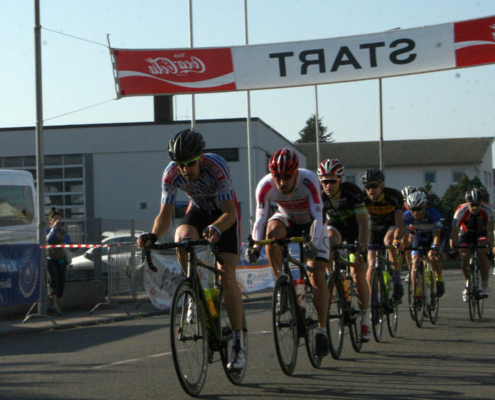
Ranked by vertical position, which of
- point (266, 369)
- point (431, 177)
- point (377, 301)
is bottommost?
point (266, 369)

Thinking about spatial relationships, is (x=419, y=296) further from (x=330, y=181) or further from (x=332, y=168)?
(x=332, y=168)

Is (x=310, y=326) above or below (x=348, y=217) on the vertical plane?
below

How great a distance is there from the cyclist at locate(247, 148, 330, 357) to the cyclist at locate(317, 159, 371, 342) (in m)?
0.84

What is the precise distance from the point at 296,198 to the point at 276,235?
385mm

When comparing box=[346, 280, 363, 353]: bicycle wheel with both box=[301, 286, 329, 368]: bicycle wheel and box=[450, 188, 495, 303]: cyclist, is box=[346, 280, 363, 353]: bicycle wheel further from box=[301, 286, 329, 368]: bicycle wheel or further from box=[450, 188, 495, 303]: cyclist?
box=[450, 188, 495, 303]: cyclist

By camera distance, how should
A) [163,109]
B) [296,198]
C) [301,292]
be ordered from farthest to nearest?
[163,109] → [296,198] → [301,292]

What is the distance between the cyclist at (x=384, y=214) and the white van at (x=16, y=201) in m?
11.4

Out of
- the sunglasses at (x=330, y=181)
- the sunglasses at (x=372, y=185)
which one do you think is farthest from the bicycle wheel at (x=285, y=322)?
the sunglasses at (x=372, y=185)

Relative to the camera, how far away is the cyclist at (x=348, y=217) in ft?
25.6

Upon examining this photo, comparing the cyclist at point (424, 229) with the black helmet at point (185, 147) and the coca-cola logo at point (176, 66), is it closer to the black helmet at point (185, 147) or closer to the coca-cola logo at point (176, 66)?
the black helmet at point (185, 147)

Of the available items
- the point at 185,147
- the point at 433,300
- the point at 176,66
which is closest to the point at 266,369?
the point at 185,147

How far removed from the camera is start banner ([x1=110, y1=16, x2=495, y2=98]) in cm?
1862

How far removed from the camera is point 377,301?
344 inches

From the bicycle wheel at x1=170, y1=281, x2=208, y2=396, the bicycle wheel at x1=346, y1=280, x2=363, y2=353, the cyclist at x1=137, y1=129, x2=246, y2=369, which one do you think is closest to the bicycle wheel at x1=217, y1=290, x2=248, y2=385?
the cyclist at x1=137, y1=129, x2=246, y2=369
